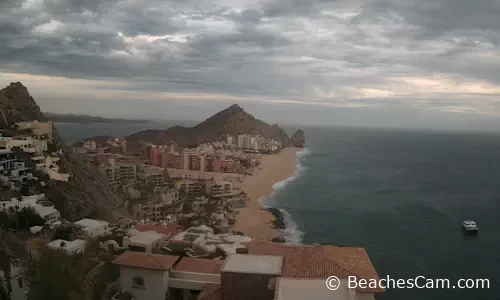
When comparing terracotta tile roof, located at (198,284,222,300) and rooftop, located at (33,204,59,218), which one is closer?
terracotta tile roof, located at (198,284,222,300)

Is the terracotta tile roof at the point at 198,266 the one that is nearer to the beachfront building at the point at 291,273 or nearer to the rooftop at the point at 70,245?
the beachfront building at the point at 291,273

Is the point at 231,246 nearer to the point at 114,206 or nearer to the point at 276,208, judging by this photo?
the point at 114,206

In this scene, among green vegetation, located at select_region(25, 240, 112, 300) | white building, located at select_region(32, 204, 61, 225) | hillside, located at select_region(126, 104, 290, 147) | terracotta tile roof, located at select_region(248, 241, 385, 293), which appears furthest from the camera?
hillside, located at select_region(126, 104, 290, 147)

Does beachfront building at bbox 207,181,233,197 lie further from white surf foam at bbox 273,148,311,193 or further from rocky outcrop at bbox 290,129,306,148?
rocky outcrop at bbox 290,129,306,148

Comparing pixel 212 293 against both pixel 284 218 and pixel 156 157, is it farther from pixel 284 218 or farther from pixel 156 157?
pixel 156 157

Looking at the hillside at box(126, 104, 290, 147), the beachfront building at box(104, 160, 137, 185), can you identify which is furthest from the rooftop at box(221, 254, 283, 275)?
the hillside at box(126, 104, 290, 147)

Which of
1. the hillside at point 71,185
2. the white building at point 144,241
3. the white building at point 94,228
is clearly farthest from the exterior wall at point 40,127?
the white building at point 144,241

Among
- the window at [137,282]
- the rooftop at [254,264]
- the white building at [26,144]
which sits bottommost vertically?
the window at [137,282]
